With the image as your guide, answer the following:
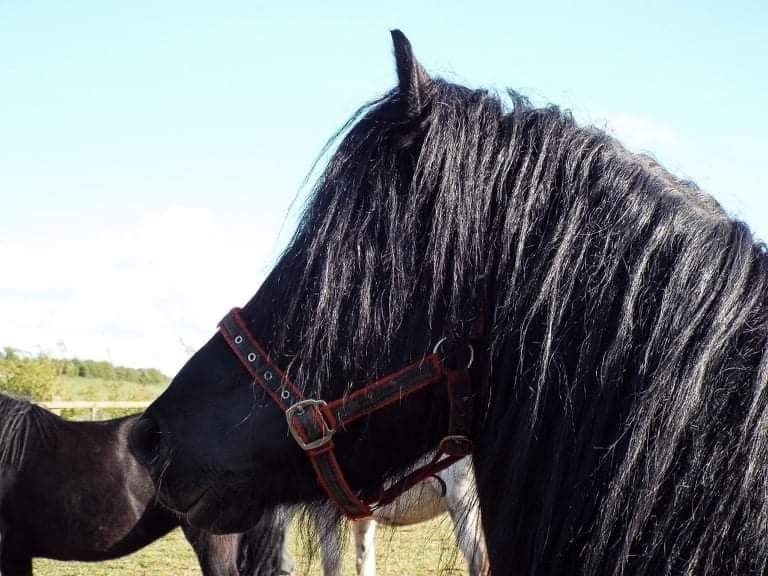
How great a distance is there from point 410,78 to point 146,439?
0.92 m

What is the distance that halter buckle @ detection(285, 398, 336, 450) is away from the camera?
4.66 ft

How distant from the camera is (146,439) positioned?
157cm

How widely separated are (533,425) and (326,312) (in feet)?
1.44

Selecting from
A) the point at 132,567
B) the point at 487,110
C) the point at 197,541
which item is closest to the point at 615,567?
the point at 487,110

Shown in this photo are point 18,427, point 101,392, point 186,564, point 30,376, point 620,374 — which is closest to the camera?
point 620,374

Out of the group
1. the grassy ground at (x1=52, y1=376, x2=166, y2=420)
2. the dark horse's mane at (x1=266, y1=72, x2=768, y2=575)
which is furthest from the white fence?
the dark horse's mane at (x1=266, y1=72, x2=768, y2=575)

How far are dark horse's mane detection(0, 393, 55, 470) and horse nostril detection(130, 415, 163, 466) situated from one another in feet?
18.0

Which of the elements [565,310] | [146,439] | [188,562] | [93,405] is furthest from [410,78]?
[93,405]

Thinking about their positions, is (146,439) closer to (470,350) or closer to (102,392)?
(470,350)

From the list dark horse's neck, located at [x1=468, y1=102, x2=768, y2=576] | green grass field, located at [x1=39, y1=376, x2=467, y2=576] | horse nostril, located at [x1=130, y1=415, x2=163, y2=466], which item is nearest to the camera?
dark horse's neck, located at [x1=468, y1=102, x2=768, y2=576]

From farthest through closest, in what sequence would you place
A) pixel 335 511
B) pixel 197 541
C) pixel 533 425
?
pixel 197 541 → pixel 335 511 → pixel 533 425

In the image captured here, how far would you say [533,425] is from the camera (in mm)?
1337

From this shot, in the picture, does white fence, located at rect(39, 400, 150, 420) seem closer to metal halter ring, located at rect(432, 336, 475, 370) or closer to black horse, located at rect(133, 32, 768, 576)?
black horse, located at rect(133, 32, 768, 576)

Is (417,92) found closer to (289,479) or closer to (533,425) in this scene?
(533,425)
